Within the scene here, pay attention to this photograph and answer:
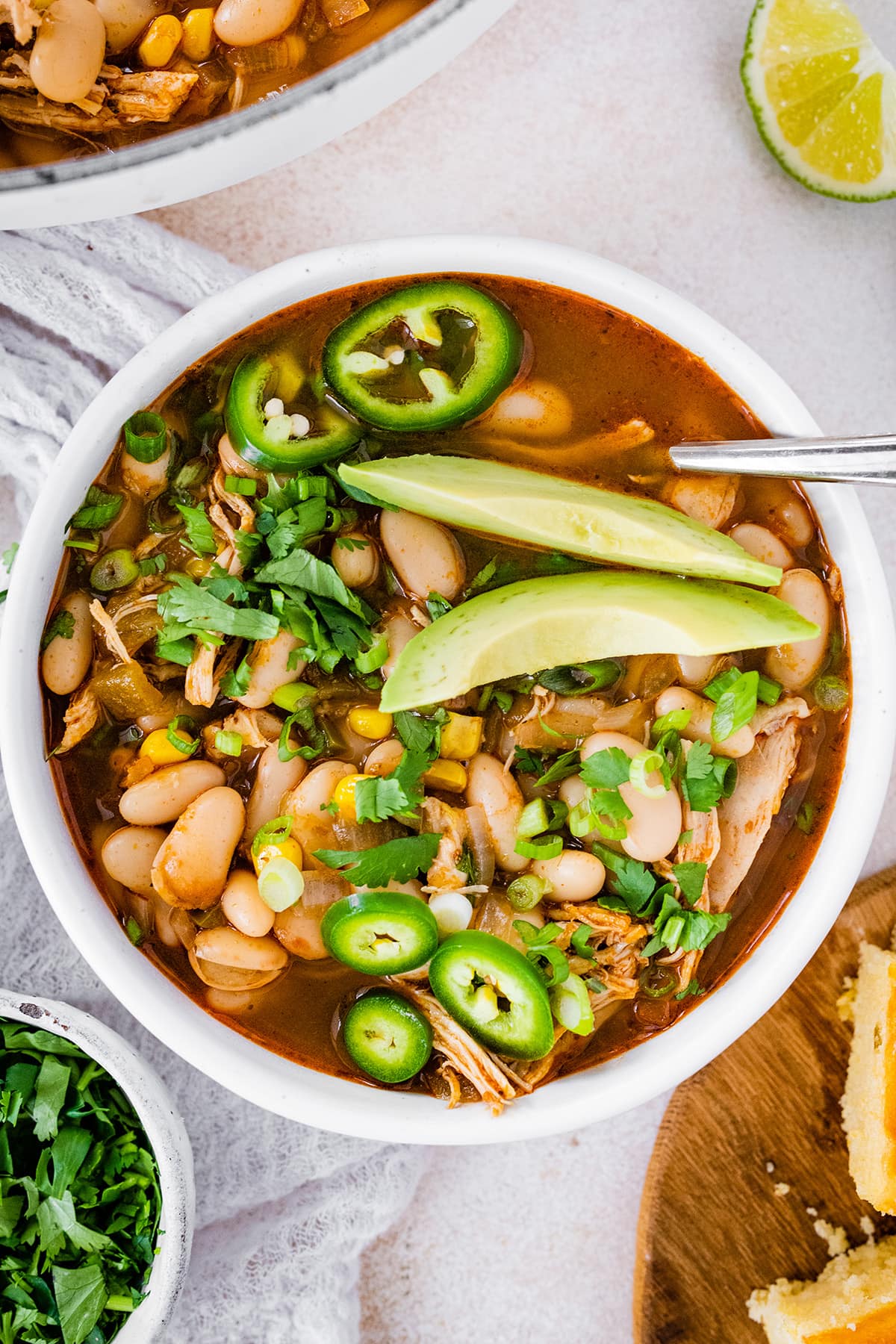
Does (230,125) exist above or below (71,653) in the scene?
above

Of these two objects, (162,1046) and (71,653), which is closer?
(71,653)

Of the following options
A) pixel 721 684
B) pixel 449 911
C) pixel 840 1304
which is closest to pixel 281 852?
pixel 449 911

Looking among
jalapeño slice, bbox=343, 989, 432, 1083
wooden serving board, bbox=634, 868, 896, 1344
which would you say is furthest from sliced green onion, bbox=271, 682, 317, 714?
wooden serving board, bbox=634, 868, 896, 1344

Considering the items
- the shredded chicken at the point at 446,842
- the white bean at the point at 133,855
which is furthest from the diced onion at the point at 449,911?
the white bean at the point at 133,855

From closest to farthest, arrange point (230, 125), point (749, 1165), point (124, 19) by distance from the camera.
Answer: point (230, 125), point (124, 19), point (749, 1165)

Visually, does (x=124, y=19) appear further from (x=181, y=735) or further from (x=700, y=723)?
(x=700, y=723)

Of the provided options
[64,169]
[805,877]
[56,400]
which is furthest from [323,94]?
[805,877]

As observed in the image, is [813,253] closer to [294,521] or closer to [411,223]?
[411,223]
